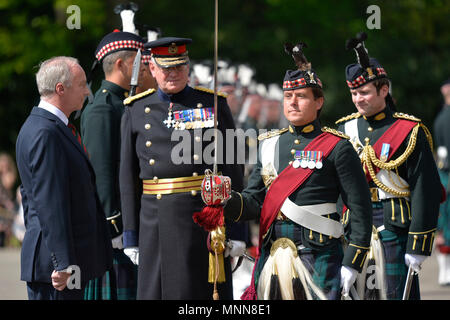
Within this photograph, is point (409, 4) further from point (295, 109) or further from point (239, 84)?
A: point (295, 109)

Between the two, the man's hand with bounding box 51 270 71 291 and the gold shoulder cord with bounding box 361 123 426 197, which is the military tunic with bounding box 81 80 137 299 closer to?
the man's hand with bounding box 51 270 71 291

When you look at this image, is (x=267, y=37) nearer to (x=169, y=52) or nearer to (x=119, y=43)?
(x=119, y=43)

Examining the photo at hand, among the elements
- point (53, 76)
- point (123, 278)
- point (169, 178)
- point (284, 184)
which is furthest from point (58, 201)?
point (123, 278)

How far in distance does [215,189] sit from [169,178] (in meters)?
0.74

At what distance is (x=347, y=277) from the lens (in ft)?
17.5

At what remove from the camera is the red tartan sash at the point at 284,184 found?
537 centimetres

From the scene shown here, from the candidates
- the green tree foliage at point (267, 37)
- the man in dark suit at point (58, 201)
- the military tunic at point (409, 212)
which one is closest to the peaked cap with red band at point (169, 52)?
the man in dark suit at point (58, 201)

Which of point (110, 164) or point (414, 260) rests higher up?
point (110, 164)

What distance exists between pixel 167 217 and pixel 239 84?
29.1 feet

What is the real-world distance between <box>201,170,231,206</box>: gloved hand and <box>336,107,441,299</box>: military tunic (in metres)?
1.26

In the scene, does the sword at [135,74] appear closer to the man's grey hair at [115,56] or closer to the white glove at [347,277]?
the man's grey hair at [115,56]

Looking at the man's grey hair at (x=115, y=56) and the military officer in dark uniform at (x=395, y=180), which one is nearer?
the military officer in dark uniform at (x=395, y=180)

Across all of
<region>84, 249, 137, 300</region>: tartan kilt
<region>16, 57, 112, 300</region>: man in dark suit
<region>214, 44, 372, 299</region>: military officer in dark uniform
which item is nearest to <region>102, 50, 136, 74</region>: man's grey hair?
<region>84, 249, 137, 300</region>: tartan kilt

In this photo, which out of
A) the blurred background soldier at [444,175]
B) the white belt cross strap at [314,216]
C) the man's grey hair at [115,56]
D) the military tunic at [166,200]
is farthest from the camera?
the blurred background soldier at [444,175]
